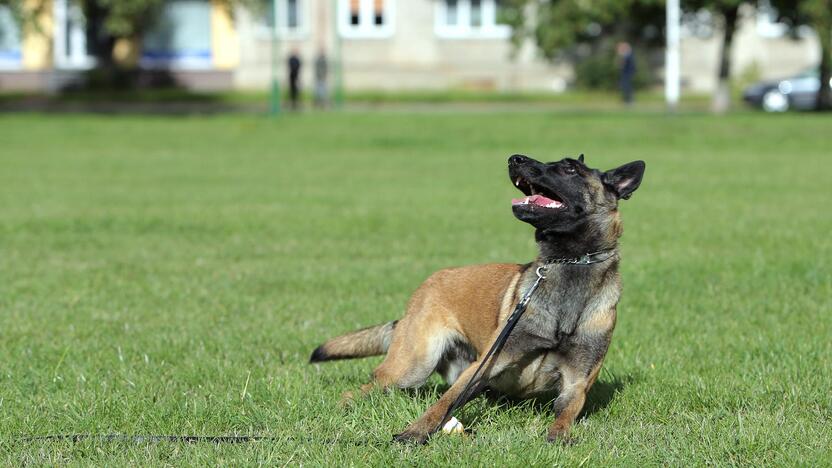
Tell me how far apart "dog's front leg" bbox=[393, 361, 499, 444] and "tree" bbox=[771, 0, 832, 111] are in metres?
35.7

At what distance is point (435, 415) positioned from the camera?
533 centimetres

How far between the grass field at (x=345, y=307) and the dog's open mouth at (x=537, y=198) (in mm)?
1060

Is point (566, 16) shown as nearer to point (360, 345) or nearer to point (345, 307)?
point (345, 307)

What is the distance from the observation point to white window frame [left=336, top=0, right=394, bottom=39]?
2346 inches

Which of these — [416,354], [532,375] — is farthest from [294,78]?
[532,375]

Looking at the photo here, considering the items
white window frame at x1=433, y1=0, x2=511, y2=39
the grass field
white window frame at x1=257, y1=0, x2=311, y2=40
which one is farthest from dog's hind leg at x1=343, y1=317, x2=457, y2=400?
white window frame at x1=257, y1=0, x2=311, y2=40

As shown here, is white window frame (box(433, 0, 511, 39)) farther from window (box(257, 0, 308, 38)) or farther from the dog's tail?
the dog's tail

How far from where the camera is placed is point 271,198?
58.3 feet

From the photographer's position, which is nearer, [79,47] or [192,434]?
[192,434]

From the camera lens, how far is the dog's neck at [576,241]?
5.63 meters

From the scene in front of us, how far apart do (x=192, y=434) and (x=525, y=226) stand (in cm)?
939

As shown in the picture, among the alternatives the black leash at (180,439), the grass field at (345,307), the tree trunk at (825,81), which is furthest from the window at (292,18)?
the black leash at (180,439)

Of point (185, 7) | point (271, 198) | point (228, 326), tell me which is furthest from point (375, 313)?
point (185, 7)

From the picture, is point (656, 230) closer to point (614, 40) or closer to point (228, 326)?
point (228, 326)
